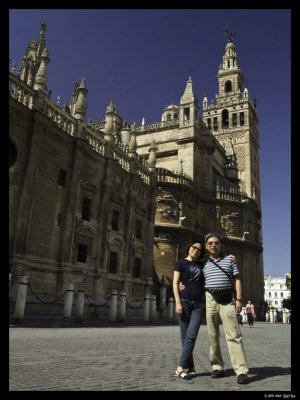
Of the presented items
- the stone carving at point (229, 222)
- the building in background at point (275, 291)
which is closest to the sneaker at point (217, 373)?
the stone carving at point (229, 222)

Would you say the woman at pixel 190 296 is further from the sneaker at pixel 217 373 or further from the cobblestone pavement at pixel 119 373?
the cobblestone pavement at pixel 119 373

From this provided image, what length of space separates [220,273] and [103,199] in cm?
1831

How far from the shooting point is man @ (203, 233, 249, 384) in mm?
5094

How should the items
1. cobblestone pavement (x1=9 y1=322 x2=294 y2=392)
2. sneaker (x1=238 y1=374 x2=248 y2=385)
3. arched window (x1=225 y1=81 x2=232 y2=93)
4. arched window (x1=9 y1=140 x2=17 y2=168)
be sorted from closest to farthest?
cobblestone pavement (x1=9 y1=322 x2=294 y2=392) → sneaker (x1=238 y1=374 x2=248 y2=385) → arched window (x1=9 y1=140 x2=17 y2=168) → arched window (x1=225 y1=81 x2=232 y2=93)

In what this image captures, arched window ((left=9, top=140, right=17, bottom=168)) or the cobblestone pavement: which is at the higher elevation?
arched window ((left=9, top=140, right=17, bottom=168))


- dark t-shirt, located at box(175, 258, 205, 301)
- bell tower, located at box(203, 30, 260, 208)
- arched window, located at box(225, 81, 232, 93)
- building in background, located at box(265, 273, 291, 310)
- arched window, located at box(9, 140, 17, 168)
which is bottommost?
building in background, located at box(265, 273, 291, 310)

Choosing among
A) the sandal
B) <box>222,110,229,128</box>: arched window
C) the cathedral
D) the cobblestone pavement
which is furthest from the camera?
<box>222,110,229,128</box>: arched window

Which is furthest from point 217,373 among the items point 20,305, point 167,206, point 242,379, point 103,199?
point 167,206

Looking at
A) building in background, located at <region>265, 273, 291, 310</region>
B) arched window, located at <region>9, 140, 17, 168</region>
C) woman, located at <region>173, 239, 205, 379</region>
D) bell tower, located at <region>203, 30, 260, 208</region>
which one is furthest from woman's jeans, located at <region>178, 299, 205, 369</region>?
building in background, located at <region>265, 273, 291, 310</region>

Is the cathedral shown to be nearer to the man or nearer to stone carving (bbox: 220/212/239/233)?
stone carving (bbox: 220/212/239/233)

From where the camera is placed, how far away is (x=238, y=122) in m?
57.9

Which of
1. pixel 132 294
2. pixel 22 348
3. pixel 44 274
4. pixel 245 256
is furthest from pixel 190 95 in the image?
pixel 22 348

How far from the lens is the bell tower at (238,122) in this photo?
180ft
